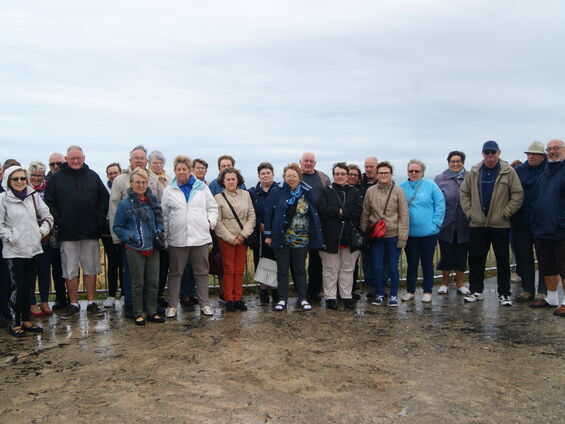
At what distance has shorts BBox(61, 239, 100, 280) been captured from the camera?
7.11 meters

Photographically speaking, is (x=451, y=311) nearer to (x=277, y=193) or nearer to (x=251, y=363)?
(x=277, y=193)

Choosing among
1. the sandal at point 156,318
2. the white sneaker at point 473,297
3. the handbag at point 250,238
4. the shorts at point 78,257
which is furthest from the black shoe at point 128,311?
the white sneaker at point 473,297

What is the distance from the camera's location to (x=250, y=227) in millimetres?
7383

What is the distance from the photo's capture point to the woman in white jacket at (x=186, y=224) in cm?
691

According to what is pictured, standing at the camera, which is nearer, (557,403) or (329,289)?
(557,403)

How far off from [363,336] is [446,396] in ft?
6.01

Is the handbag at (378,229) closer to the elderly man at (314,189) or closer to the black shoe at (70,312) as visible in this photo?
the elderly man at (314,189)

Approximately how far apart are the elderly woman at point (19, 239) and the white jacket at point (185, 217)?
1.61 m

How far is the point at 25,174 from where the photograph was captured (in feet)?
21.1

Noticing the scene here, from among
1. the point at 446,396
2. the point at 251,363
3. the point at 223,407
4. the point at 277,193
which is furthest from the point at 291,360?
the point at 277,193

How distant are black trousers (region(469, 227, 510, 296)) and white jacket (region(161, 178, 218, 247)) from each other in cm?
413

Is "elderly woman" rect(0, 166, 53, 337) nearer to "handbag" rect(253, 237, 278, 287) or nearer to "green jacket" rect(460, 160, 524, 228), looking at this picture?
"handbag" rect(253, 237, 278, 287)

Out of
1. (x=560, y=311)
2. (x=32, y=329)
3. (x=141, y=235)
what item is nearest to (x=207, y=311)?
(x=141, y=235)

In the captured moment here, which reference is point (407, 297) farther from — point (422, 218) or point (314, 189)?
point (314, 189)
